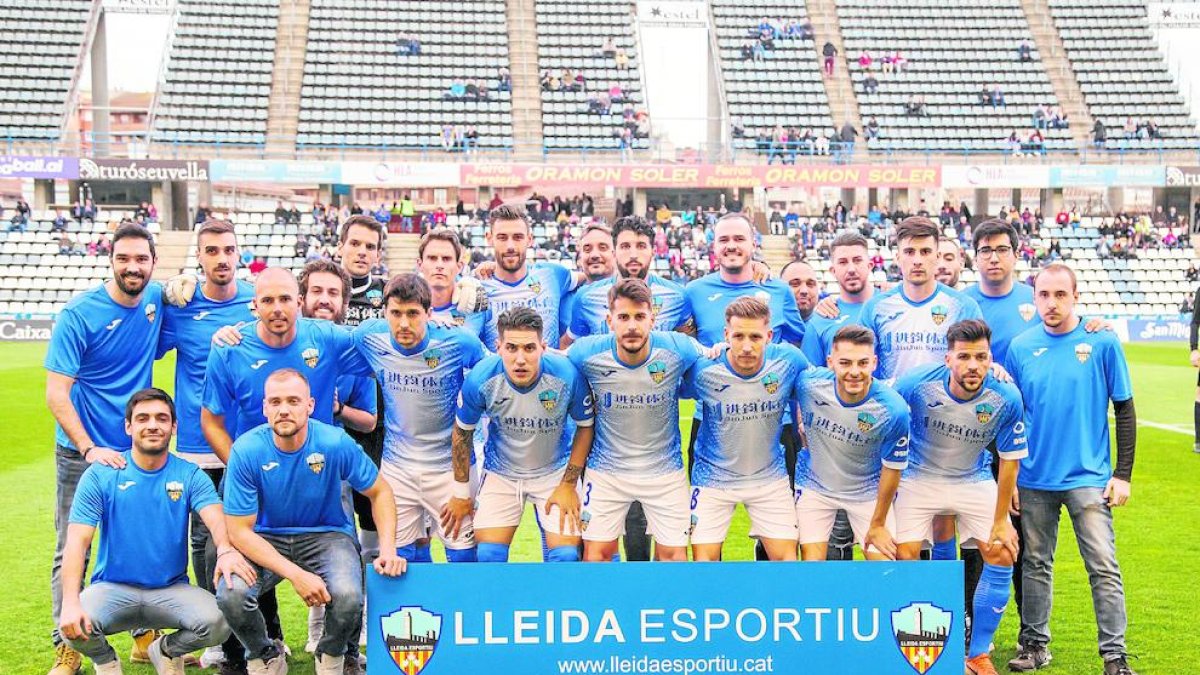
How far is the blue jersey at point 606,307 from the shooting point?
6793 mm

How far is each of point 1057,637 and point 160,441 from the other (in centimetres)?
463

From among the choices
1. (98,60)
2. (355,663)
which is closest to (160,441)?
(355,663)

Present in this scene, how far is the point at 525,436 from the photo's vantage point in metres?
5.93

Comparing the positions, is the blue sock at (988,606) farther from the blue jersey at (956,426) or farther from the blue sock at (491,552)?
the blue sock at (491,552)

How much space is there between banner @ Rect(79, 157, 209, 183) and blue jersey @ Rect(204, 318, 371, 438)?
27098 mm

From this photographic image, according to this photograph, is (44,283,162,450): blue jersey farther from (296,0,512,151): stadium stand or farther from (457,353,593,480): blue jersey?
(296,0,512,151): stadium stand

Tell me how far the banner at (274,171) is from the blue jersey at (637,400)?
27.0 meters

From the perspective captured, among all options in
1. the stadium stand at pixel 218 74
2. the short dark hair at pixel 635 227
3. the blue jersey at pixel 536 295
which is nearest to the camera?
the short dark hair at pixel 635 227

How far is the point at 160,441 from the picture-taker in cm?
539

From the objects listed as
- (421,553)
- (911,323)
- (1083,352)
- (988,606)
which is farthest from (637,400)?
(1083,352)

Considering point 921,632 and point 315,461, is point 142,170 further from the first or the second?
point 921,632

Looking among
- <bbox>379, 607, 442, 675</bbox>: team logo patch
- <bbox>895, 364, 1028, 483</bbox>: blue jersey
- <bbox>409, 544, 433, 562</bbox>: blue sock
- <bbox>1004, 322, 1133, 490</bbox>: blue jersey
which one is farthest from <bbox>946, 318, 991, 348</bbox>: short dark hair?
<bbox>409, 544, 433, 562</bbox>: blue sock

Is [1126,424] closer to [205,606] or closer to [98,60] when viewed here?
[205,606]

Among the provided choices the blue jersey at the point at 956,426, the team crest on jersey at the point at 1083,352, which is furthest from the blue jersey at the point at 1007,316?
the blue jersey at the point at 956,426
